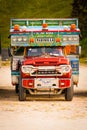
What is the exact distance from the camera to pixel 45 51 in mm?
21141

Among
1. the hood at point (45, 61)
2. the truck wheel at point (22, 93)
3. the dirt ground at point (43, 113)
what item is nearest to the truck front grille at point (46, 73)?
the hood at point (45, 61)

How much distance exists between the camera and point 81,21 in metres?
101

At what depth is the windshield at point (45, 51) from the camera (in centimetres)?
2103

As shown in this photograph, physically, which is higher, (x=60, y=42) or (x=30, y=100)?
(x=60, y=42)

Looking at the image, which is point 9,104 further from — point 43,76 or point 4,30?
point 4,30

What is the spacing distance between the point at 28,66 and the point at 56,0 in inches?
5755

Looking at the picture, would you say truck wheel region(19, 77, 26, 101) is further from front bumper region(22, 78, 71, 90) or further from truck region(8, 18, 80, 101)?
front bumper region(22, 78, 71, 90)

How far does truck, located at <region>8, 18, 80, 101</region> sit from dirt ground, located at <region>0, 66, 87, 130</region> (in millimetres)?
511

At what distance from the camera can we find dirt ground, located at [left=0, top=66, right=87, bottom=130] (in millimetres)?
13703

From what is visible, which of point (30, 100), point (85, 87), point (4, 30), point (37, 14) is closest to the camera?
point (30, 100)

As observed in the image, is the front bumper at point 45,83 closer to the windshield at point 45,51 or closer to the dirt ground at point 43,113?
the dirt ground at point 43,113

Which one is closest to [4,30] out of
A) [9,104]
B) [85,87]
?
[85,87]

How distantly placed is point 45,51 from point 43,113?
16.9ft

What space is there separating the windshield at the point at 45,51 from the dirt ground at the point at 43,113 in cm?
158
